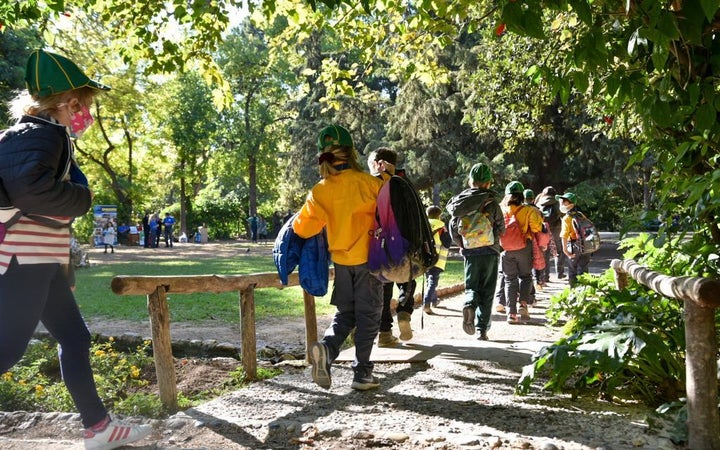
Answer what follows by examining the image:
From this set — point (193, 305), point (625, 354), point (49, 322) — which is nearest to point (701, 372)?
point (625, 354)

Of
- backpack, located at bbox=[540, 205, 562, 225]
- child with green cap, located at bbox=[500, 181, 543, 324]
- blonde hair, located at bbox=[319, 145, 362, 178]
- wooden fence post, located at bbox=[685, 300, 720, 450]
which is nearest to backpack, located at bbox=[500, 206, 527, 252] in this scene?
child with green cap, located at bbox=[500, 181, 543, 324]

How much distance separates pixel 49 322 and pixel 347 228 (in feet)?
7.17

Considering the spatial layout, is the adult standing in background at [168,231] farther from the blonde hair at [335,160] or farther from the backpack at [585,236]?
the blonde hair at [335,160]

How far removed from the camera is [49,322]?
3273 millimetres

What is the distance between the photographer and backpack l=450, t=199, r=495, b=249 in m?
6.75

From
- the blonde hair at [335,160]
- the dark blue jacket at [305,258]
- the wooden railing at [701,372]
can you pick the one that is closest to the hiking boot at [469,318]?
the dark blue jacket at [305,258]

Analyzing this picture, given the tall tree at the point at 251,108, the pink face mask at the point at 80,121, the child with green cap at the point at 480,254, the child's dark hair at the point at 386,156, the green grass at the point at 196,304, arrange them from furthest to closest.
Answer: the tall tree at the point at 251,108 < the green grass at the point at 196,304 < the child with green cap at the point at 480,254 < the child's dark hair at the point at 386,156 < the pink face mask at the point at 80,121

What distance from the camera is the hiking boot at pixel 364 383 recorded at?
4.77 m

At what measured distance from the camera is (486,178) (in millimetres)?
6992

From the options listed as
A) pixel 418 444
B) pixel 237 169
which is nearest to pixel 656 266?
pixel 418 444

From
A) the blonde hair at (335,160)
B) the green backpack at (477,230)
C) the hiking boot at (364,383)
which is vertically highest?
the blonde hair at (335,160)

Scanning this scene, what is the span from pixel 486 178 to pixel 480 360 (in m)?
2.16

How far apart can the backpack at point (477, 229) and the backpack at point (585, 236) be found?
3.92m

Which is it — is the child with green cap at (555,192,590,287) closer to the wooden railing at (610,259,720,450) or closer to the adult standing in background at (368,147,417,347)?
the adult standing in background at (368,147,417,347)
